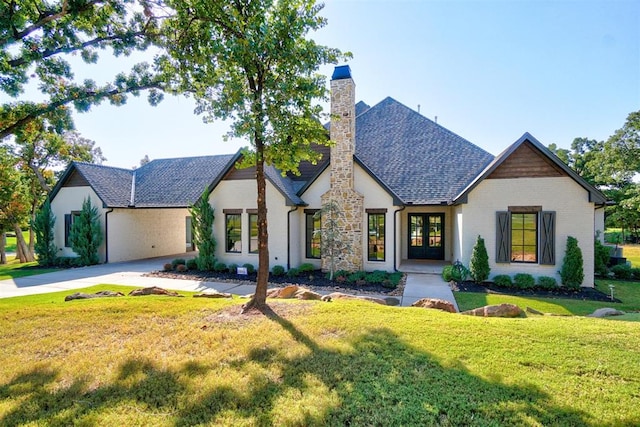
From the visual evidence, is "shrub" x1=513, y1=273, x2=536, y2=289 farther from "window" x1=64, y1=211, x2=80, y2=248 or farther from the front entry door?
"window" x1=64, y1=211, x2=80, y2=248

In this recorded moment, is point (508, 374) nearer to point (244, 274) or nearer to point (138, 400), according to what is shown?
point (138, 400)

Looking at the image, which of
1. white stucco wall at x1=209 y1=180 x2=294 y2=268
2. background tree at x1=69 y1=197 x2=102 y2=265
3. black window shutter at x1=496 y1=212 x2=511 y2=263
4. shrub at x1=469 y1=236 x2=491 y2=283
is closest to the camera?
shrub at x1=469 y1=236 x2=491 y2=283

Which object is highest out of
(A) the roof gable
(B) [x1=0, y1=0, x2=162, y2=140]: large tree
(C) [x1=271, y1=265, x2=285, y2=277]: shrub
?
(B) [x1=0, y1=0, x2=162, y2=140]: large tree

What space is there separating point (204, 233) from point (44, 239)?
9.66 metres

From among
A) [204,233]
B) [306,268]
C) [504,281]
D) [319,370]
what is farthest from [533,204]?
[204,233]

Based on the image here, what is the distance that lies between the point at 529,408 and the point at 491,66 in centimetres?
1278

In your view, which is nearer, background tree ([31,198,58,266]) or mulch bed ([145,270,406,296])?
mulch bed ([145,270,406,296])

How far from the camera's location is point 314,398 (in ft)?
11.8

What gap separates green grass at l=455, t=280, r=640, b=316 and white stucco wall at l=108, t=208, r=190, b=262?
57.8ft

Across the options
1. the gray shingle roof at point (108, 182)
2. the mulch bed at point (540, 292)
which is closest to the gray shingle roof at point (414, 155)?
the mulch bed at point (540, 292)

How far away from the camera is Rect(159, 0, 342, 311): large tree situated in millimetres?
6285

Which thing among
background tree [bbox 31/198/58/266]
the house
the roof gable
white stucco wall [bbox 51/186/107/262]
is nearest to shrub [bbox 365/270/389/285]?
the house

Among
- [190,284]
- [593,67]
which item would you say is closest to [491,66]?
[593,67]

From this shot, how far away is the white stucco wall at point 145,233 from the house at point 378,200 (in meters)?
0.07
